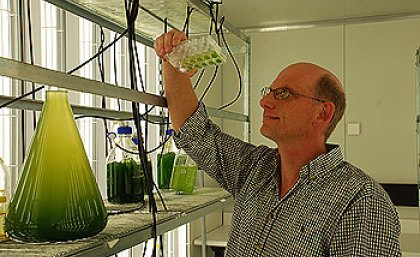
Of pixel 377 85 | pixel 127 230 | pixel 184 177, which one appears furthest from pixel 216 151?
pixel 377 85

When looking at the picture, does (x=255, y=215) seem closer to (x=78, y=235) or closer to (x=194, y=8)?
(x=194, y=8)

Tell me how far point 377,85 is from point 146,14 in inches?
109

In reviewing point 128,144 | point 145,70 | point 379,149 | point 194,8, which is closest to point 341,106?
point 194,8

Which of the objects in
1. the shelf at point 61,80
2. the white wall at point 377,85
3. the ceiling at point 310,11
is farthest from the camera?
the white wall at point 377,85

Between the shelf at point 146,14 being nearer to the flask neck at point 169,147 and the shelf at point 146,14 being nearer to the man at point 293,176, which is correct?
the man at point 293,176

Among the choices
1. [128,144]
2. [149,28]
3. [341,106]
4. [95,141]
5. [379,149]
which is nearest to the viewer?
[128,144]

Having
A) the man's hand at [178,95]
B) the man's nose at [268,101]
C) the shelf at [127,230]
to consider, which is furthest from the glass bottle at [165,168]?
the man's nose at [268,101]

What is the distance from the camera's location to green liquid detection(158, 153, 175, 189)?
186cm

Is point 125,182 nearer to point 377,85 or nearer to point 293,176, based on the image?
point 293,176

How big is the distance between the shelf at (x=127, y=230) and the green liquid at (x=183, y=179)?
37 millimetres

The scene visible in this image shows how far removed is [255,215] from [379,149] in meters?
2.68

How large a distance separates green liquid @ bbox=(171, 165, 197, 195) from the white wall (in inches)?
98.2

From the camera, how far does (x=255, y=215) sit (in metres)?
1.54

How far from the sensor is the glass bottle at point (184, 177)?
1741 mm
